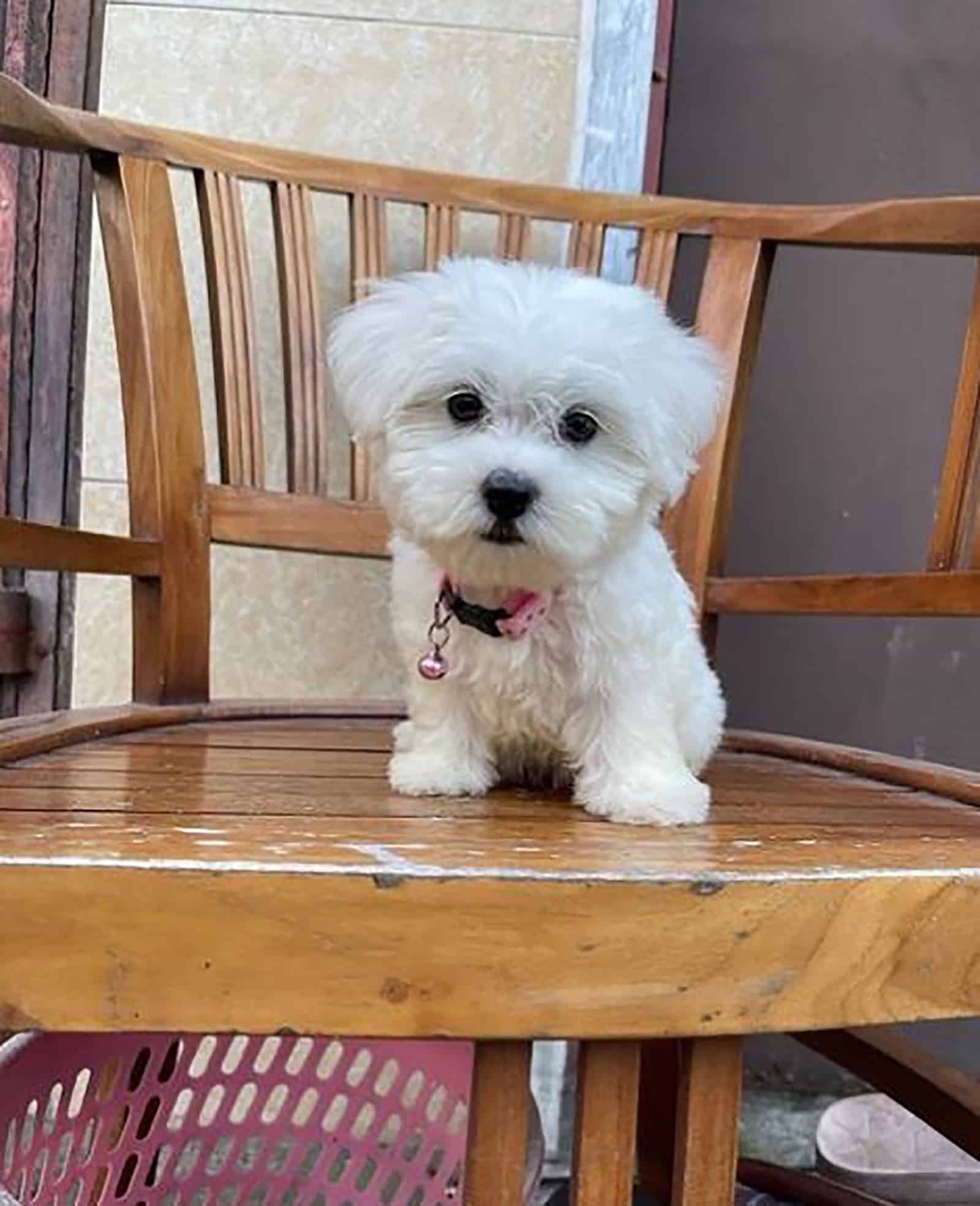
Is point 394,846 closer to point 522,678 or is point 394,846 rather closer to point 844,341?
point 522,678

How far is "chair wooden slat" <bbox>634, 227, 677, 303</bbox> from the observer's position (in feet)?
4.33

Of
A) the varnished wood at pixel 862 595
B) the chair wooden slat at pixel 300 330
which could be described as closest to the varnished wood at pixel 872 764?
the varnished wood at pixel 862 595

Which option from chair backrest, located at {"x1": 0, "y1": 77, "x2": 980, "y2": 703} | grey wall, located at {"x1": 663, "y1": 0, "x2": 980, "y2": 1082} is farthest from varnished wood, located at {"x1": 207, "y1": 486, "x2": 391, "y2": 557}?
grey wall, located at {"x1": 663, "y1": 0, "x2": 980, "y2": 1082}

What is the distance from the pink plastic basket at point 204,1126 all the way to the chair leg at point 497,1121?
42cm

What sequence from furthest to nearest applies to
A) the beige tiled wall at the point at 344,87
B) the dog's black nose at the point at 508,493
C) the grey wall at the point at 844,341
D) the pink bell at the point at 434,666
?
the grey wall at the point at 844,341, the beige tiled wall at the point at 344,87, the pink bell at the point at 434,666, the dog's black nose at the point at 508,493

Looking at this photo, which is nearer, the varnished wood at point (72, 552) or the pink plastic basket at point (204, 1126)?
the varnished wood at point (72, 552)

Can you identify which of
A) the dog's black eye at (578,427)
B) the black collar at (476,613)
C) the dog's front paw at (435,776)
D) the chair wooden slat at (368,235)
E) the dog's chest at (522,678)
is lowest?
the dog's front paw at (435,776)

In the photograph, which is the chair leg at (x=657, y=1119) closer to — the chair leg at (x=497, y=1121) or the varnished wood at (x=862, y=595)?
the varnished wood at (x=862, y=595)

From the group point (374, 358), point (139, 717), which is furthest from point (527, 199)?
point (139, 717)

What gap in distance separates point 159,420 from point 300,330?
0.17 meters

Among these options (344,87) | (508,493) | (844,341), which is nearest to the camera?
(508,493)

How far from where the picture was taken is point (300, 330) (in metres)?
1.25

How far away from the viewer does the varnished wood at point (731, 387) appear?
1.26 m

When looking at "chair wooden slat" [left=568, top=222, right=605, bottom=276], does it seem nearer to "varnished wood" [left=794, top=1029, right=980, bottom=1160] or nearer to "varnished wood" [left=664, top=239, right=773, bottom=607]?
"varnished wood" [left=664, top=239, right=773, bottom=607]
